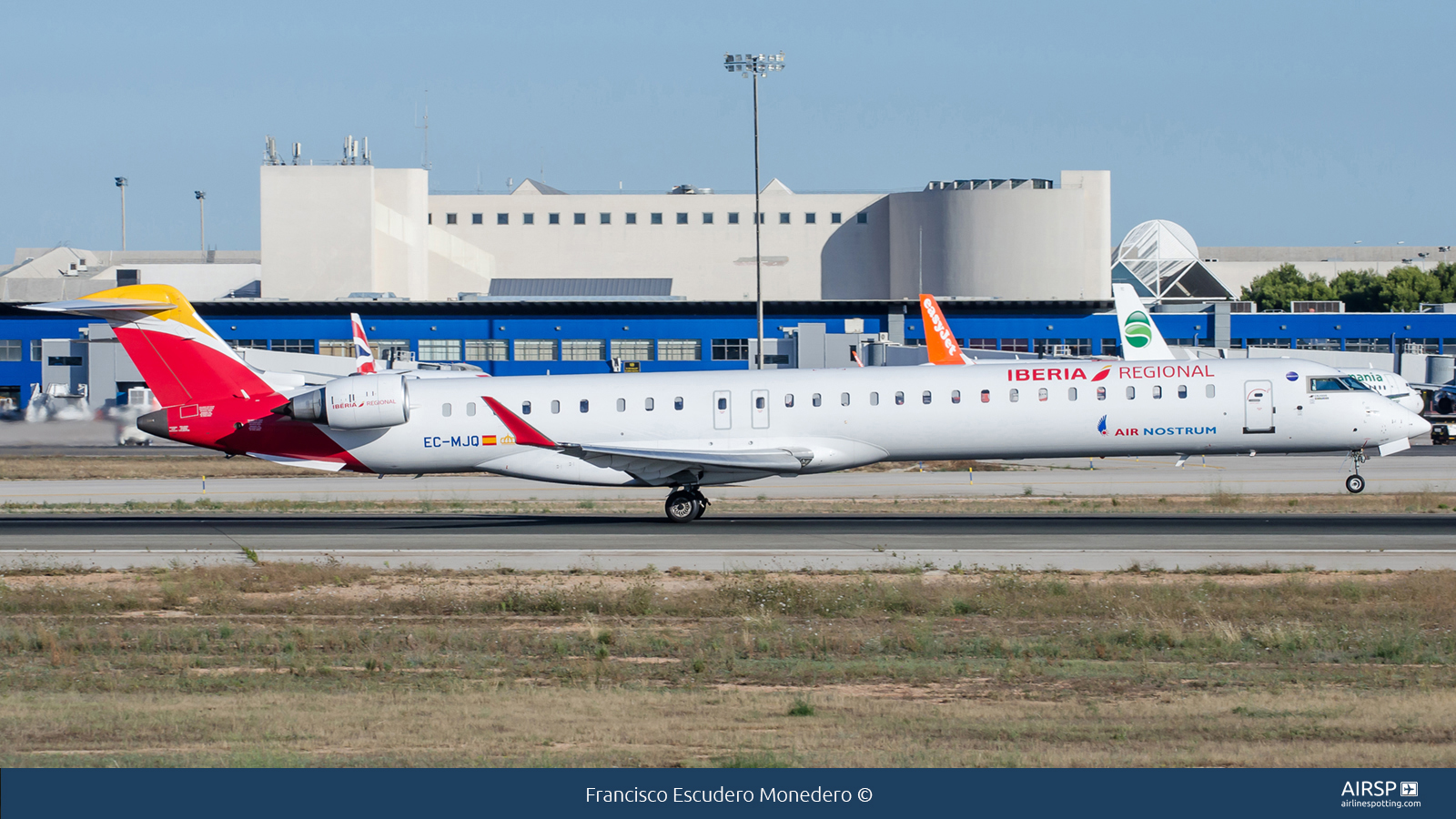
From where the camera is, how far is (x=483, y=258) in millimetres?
108812

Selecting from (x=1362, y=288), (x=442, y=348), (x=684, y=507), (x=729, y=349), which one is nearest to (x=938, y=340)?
(x=684, y=507)

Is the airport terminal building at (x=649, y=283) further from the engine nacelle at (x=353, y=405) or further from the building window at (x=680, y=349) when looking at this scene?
the engine nacelle at (x=353, y=405)

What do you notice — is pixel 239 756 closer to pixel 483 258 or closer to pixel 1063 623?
pixel 1063 623

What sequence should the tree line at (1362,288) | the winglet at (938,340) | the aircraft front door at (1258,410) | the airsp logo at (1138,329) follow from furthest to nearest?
the tree line at (1362,288)
the airsp logo at (1138,329)
the winglet at (938,340)
the aircraft front door at (1258,410)

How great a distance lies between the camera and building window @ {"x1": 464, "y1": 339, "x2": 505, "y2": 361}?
86.6 metres

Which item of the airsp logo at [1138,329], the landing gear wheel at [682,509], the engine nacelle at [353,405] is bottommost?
the landing gear wheel at [682,509]

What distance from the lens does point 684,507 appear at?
2942 cm

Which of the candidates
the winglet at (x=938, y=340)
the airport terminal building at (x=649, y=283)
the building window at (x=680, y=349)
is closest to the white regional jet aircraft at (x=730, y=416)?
the winglet at (x=938, y=340)

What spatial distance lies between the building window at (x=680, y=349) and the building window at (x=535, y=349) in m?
6.87

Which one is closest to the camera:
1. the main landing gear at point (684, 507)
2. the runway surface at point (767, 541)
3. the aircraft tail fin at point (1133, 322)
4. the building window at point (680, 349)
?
the runway surface at point (767, 541)

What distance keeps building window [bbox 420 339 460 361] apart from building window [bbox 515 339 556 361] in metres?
3.94

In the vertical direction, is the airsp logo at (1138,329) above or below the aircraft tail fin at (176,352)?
above

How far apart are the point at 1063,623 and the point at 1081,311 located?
245ft

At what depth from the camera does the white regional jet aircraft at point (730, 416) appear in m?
28.9
